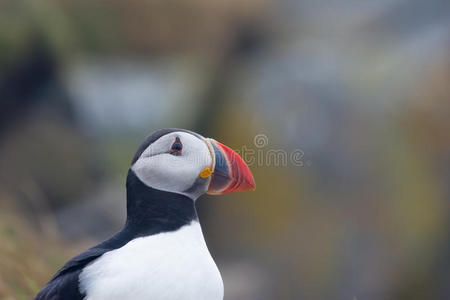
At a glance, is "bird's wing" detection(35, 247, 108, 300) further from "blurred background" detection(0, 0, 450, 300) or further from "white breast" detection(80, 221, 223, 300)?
"blurred background" detection(0, 0, 450, 300)

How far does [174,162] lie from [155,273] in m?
0.48

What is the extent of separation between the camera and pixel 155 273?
2.57m

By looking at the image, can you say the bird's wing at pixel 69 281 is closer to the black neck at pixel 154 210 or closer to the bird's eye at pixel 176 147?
the black neck at pixel 154 210

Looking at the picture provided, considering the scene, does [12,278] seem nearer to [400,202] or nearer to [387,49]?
[400,202]

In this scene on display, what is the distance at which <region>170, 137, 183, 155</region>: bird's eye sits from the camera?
280 cm

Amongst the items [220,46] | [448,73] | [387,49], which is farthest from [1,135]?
[448,73]

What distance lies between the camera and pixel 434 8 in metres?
Result: 6.75

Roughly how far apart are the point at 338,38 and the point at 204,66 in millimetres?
1599

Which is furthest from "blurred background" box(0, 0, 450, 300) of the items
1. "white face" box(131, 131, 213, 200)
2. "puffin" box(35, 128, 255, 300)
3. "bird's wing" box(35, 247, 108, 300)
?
"white face" box(131, 131, 213, 200)

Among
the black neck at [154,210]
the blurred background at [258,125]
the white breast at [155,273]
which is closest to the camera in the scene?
the white breast at [155,273]

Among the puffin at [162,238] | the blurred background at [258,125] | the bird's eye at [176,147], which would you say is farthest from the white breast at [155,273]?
the blurred background at [258,125]

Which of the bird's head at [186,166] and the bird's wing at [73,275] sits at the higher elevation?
the bird's head at [186,166]

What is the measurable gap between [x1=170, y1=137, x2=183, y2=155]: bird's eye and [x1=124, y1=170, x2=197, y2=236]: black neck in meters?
0.17

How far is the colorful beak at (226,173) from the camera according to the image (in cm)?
285
